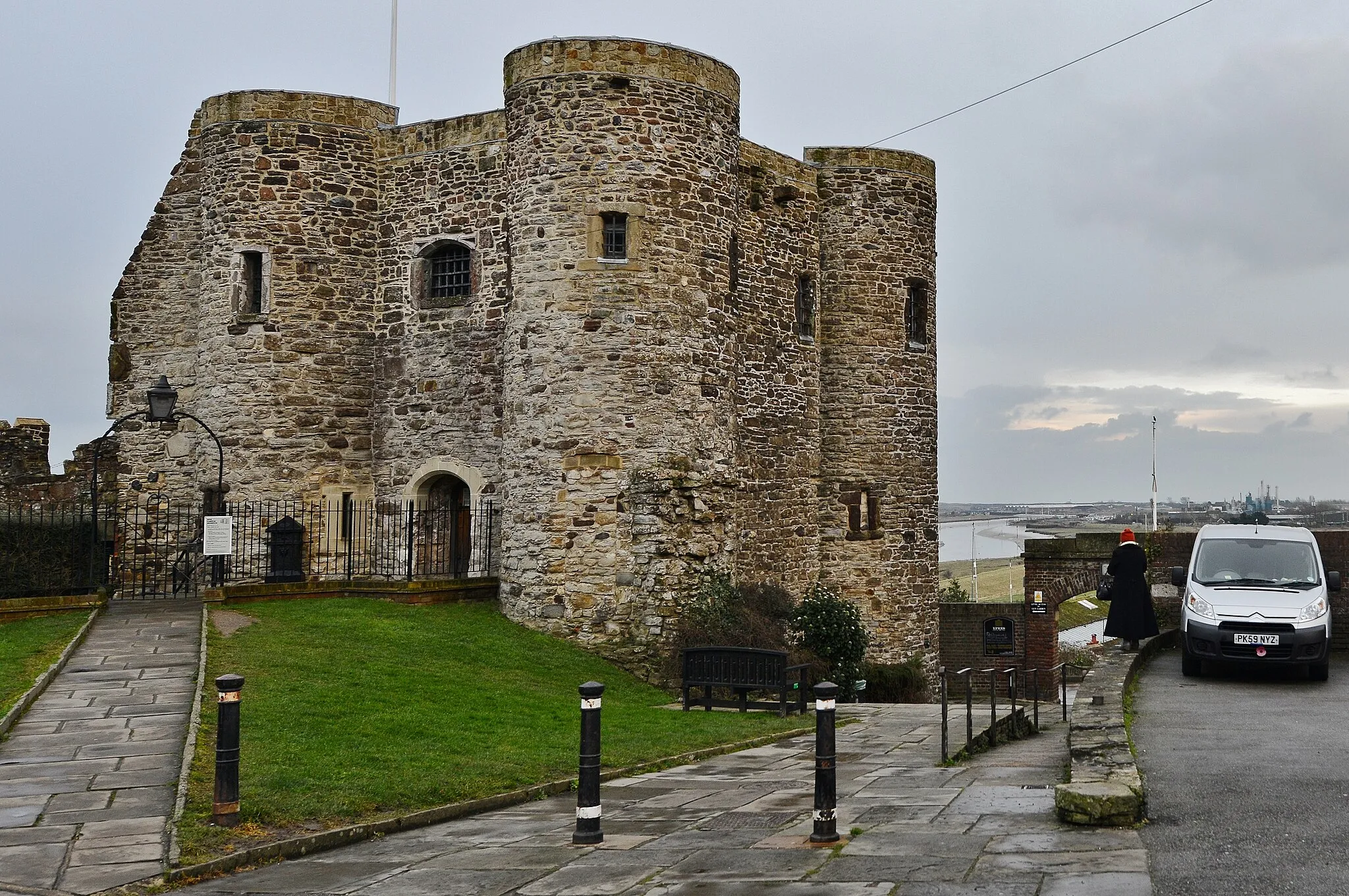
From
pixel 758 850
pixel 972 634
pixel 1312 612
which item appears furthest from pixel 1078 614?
pixel 758 850

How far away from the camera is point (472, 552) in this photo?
23.7 m

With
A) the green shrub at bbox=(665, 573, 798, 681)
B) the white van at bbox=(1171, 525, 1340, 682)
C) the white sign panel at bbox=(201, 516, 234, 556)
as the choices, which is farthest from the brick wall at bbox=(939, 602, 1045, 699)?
the white sign panel at bbox=(201, 516, 234, 556)

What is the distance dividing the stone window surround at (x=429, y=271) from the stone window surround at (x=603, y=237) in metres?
3.23

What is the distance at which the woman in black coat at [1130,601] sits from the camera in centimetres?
1830

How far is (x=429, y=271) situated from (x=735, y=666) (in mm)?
10739

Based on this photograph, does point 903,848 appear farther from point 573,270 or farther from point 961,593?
point 961,593

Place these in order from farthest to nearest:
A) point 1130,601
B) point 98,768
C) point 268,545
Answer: point 268,545
point 1130,601
point 98,768

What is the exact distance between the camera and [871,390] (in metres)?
27.8

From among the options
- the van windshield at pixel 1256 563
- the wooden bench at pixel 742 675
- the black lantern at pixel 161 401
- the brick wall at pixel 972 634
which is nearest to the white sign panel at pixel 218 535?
the black lantern at pixel 161 401

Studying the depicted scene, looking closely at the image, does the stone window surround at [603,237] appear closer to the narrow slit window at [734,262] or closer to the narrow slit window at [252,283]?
the narrow slit window at [734,262]

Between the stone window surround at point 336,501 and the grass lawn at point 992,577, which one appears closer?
the stone window surround at point 336,501

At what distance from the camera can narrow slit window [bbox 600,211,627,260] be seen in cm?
2145

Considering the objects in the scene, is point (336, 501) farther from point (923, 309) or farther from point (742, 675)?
point (923, 309)

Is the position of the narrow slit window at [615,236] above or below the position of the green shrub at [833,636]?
above
